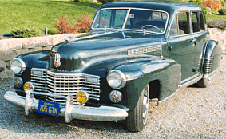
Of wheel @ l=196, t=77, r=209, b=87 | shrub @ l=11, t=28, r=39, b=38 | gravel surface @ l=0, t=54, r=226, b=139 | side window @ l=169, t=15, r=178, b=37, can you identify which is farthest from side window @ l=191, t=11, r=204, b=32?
shrub @ l=11, t=28, r=39, b=38

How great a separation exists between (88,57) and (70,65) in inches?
11.2

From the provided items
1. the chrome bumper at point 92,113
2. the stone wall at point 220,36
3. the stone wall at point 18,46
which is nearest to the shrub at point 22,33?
the stone wall at point 18,46

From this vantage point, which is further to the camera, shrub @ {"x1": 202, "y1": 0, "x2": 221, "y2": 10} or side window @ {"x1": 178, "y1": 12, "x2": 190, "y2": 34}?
shrub @ {"x1": 202, "y1": 0, "x2": 221, "y2": 10}

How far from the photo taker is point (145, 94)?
424 centimetres

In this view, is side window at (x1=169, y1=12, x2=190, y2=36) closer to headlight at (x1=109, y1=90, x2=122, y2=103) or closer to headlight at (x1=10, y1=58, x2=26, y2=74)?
headlight at (x1=109, y1=90, x2=122, y2=103)

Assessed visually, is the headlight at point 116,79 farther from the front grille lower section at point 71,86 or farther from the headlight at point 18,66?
the headlight at point 18,66

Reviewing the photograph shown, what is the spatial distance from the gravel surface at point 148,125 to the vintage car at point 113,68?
1.08 ft

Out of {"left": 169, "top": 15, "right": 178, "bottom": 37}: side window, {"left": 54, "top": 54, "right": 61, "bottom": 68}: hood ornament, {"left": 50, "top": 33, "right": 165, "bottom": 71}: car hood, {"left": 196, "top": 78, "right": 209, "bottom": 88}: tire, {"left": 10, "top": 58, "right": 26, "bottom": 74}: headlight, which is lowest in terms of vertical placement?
{"left": 196, "top": 78, "right": 209, "bottom": 88}: tire

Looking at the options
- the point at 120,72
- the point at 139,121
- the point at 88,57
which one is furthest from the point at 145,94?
the point at 88,57

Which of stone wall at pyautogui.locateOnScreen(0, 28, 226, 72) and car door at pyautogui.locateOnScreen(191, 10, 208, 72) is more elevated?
car door at pyautogui.locateOnScreen(191, 10, 208, 72)

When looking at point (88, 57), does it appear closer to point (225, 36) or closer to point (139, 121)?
point (139, 121)

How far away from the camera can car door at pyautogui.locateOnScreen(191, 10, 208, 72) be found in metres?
6.20

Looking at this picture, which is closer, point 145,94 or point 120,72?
point 120,72

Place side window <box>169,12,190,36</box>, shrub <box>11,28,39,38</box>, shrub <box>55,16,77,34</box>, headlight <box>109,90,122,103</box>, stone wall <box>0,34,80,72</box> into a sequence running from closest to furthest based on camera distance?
1. headlight <box>109,90,122,103</box>
2. side window <box>169,12,190,36</box>
3. stone wall <box>0,34,80,72</box>
4. shrub <box>11,28,39,38</box>
5. shrub <box>55,16,77,34</box>
